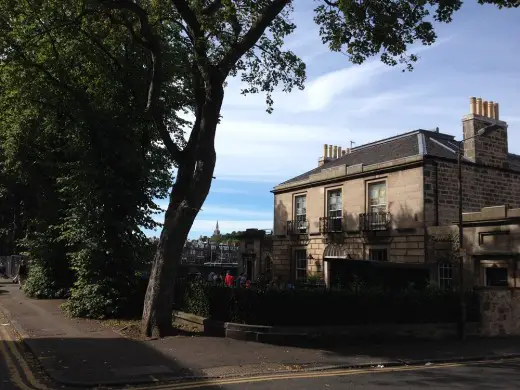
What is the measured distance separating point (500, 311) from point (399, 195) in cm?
841

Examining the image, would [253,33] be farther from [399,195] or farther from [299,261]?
[299,261]

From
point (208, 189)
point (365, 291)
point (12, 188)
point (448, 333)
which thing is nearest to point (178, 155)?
point (208, 189)

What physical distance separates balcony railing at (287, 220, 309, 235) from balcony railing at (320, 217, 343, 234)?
1.86 meters

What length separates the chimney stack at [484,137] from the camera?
23.9m

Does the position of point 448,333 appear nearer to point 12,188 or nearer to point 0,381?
point 0,381

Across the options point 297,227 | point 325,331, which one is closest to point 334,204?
point 297,227

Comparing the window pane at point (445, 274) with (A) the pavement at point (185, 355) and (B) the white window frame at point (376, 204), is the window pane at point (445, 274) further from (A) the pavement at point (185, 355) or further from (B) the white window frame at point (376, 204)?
(A) the pavement at point (185, 355)

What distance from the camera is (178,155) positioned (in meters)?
14.1

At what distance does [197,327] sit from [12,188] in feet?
78.5

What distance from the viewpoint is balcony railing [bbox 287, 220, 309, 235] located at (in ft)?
101

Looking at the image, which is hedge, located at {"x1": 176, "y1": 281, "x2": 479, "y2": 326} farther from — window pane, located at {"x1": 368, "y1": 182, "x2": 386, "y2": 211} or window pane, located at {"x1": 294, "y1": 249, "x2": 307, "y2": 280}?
window pane, located at {"x1": 294, "y1": 249, "x2": 307, "y2": 280}

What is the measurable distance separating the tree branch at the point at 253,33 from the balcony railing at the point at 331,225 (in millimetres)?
16098

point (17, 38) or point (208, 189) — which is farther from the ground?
point (17, 38)

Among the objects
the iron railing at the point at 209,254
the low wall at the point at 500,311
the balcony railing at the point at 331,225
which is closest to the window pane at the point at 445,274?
the low wall at the point at 500,311
